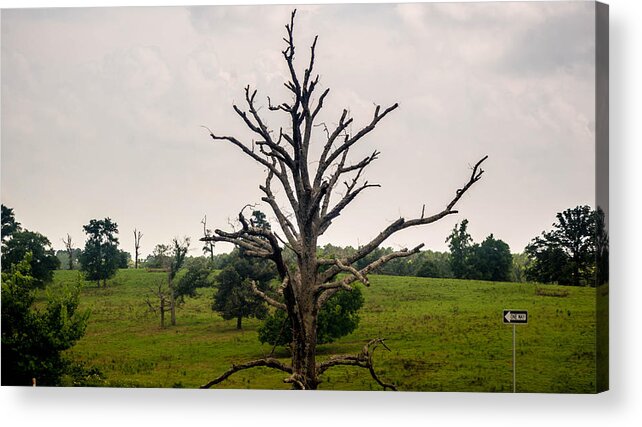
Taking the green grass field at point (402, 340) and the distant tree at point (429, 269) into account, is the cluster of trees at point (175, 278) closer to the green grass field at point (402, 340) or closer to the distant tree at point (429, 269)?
the green grass field at point (402, 340)

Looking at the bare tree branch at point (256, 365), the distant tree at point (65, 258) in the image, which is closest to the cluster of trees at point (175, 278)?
the distant tree at point (65, 258)

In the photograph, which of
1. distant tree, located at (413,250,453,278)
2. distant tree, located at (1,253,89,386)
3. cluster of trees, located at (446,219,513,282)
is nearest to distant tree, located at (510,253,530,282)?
cluster of trees, located at (446,219,513,282)

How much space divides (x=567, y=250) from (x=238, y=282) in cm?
537

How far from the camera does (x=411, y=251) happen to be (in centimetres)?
1395

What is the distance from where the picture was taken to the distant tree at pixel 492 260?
15109 mm

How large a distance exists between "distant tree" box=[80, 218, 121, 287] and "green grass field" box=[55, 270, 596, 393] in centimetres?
20

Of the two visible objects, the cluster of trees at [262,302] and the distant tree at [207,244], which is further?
the distant tree at [207,244]

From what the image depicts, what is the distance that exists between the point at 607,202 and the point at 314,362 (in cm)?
471

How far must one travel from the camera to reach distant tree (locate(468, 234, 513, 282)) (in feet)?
49.6

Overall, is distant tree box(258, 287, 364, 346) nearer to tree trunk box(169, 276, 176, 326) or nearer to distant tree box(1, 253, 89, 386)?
tree trunk box(169, 276, 176, 326)

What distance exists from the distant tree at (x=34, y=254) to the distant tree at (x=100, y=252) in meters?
0.52

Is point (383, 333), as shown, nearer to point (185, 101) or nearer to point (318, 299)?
point (318, 299)

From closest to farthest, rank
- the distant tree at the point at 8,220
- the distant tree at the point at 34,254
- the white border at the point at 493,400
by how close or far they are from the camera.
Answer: the white border at the point at 493,400 → the distant tree at the point at 8,220 → the distant tree at the point at 34,254

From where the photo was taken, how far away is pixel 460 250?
15.5m
